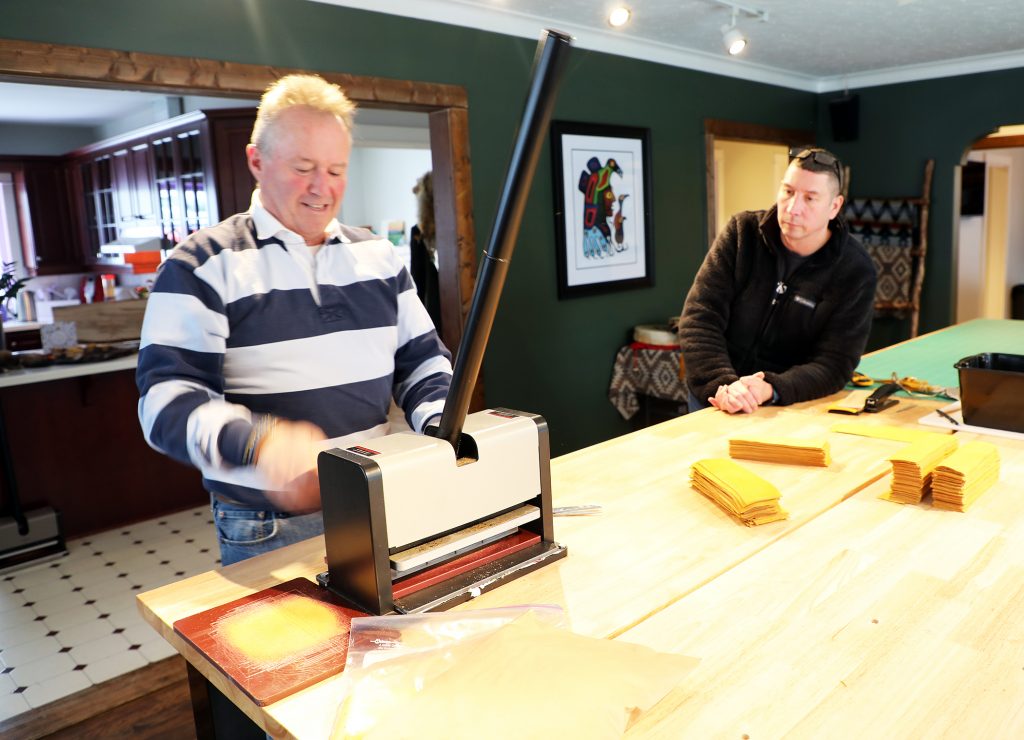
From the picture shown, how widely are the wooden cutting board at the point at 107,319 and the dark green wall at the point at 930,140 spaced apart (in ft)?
16.7

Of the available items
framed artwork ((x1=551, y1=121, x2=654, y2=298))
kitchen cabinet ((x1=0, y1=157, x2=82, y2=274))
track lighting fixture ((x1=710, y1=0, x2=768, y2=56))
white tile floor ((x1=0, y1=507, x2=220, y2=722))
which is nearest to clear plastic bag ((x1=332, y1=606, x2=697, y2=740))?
white tile floor ((x1=0, y1=507, x2=220, y2=722))

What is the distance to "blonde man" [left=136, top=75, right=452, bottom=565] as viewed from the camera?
1.40 m

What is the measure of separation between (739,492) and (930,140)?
17.8 ft

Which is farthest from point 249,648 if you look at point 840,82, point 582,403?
point 840,82

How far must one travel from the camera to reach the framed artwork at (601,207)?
431 centimetres

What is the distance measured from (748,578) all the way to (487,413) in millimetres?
453

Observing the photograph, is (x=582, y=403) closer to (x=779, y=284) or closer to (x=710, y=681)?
(x=779, y=284)

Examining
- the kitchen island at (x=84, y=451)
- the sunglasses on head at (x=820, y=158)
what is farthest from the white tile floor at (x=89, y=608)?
the sunglasses on head at (x=820, y=158)

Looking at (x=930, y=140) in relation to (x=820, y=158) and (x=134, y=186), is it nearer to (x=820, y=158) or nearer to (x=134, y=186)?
(x=820, y=158)

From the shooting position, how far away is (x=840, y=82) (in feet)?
20.1

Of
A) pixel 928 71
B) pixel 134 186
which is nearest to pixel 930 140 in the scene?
pixel 928 71

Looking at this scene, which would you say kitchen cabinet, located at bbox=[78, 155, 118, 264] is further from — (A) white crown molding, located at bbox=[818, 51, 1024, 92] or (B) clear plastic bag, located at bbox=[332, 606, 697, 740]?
(B) clear plastic bag, located at bbox=[332, 606, 697, 740]

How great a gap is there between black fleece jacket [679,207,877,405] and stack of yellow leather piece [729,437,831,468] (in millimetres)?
576

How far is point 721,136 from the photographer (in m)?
5.34
